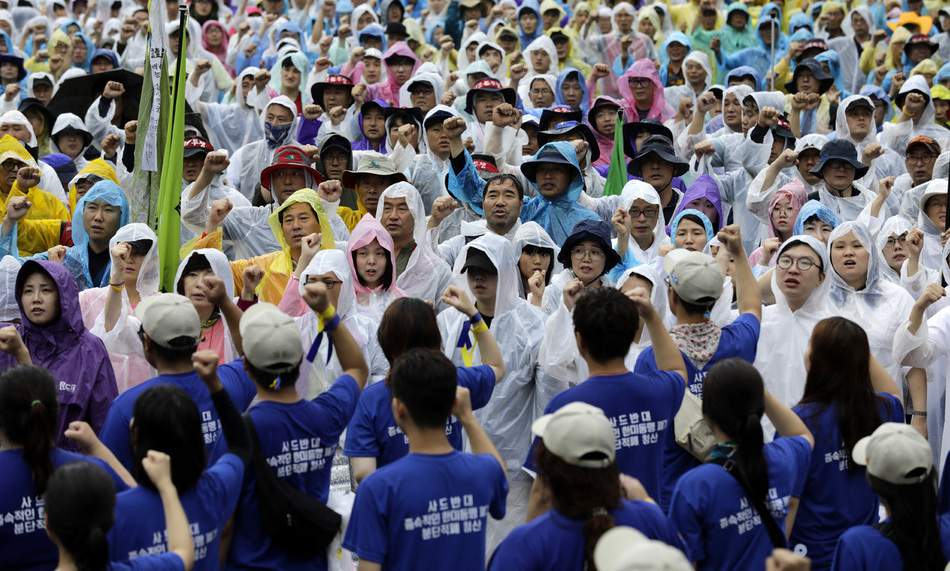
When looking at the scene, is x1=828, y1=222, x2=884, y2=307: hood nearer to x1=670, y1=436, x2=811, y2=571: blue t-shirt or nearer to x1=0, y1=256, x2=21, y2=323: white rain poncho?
x1=670, y1=436, x2=811, y2=571: blue t-shirt

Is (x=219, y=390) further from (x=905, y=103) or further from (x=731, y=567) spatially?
(x=905, y=103)

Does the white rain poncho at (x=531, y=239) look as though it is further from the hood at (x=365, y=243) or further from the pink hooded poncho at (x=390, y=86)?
the pink hooded poncho at (x=390, y=86)

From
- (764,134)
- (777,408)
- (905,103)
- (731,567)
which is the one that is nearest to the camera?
(731,567)

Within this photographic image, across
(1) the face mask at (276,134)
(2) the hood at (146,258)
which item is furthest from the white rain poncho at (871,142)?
(2) the hood at (146,258)

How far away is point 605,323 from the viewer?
5.05 metres

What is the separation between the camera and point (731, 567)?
15.2ft

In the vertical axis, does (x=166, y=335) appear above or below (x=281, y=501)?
above

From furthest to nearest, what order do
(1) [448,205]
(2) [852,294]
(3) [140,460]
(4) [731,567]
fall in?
1. (1) [448,205]
2. (2) [852,294]
3. (4) [731,567]
4. (3) [140,460]

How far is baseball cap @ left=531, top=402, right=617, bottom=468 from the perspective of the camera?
411 cm

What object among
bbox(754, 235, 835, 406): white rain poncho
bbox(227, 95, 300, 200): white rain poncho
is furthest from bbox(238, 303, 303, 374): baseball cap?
bbox(227, 95, 300, 200): white rain poncho

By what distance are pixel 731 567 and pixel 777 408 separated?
623 millimetres

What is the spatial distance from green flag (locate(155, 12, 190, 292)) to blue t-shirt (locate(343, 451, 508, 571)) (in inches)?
138

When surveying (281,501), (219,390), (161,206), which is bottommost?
(281,501)

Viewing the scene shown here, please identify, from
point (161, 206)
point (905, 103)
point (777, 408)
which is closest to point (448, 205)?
point (161, 206)
